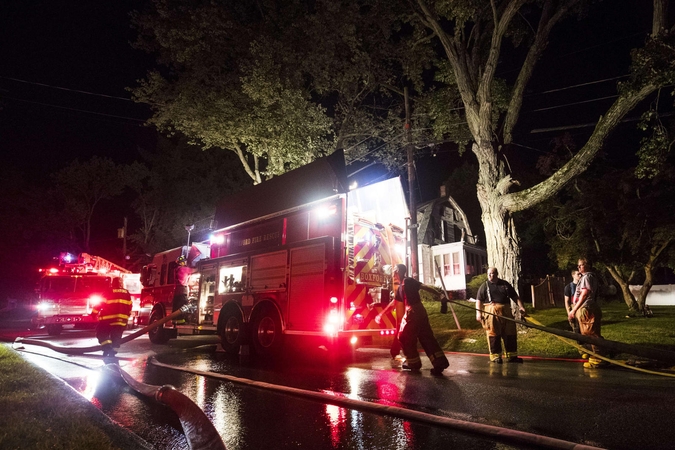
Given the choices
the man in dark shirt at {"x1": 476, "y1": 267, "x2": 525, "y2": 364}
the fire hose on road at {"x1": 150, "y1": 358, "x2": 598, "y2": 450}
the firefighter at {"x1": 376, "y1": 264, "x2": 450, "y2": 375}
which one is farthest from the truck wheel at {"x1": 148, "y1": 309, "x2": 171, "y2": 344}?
the man in dark shirt at {"x1": 476, "y1": 267, "x2": 525, "y2": 364}

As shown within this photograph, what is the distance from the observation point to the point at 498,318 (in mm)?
7871

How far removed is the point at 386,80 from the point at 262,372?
11.6m

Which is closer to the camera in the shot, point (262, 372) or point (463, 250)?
point (262, 372)

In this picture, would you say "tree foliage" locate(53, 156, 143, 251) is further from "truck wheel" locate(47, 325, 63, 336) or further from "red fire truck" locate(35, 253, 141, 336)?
"truck wheel" locate(47, 325, 63, 336)

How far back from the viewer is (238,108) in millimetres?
15469

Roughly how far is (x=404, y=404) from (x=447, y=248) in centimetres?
2476

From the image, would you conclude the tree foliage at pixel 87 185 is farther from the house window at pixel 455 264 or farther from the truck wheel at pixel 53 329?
the house window at pixel 455 264

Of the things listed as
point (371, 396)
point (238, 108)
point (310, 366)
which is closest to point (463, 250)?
point (238, 108)

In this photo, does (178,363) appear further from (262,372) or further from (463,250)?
(463,250)

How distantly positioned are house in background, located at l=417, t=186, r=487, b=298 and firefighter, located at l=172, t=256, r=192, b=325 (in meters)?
17.1

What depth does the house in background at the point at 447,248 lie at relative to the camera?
90.2ft

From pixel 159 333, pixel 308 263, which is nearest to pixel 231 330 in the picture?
pixel 308 263

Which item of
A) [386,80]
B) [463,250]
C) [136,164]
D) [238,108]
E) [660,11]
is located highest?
[136,164]

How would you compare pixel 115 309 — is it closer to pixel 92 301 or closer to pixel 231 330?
pixel 231 330
